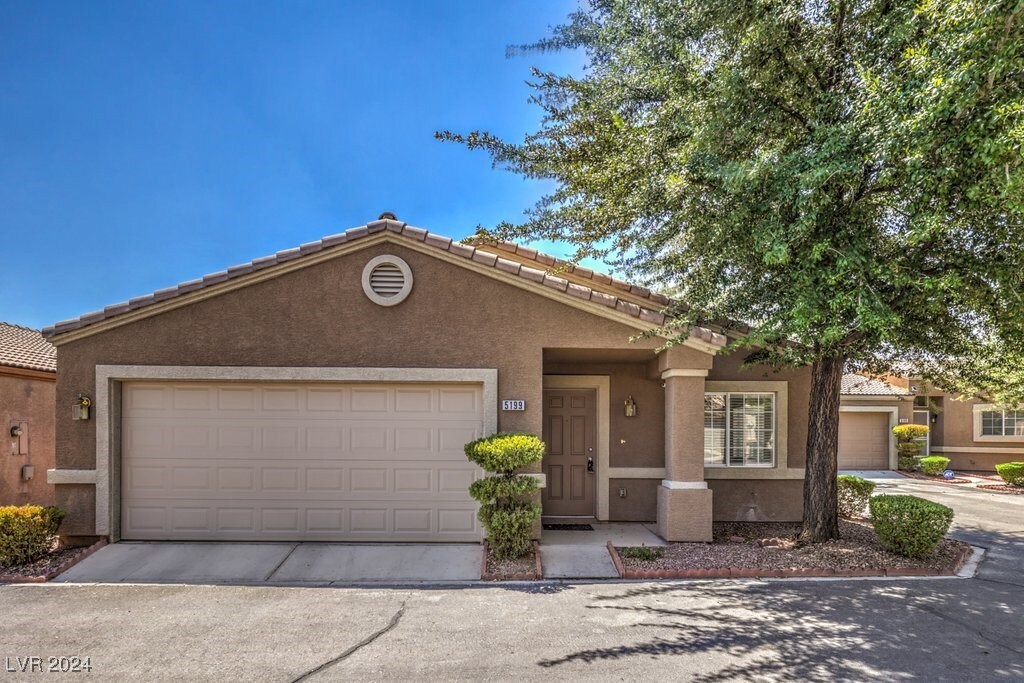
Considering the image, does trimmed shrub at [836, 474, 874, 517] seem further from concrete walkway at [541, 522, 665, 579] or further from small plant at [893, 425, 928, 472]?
small plant at [893, 425, 928, 472]

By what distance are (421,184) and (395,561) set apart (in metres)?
9.83

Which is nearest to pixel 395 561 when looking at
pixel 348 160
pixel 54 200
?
pixel 348 160

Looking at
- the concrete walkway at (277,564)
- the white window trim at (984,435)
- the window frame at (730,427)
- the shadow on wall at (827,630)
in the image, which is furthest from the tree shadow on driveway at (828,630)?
the white window trim at (984,435)

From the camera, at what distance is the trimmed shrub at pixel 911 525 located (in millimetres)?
7227

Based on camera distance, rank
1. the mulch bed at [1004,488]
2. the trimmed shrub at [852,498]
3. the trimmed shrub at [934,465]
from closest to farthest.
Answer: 1. the trimmed shrub at [852,498]
2. the mulch bed at [1004,488]
3. the trimmed shrub at [934,465]

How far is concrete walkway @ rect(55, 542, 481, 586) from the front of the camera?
6879mm

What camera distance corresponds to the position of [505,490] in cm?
723

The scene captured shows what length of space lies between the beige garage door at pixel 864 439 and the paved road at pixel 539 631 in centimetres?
1390

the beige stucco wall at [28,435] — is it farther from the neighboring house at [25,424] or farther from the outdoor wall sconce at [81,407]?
the outdoor wall sconce at [81,407]

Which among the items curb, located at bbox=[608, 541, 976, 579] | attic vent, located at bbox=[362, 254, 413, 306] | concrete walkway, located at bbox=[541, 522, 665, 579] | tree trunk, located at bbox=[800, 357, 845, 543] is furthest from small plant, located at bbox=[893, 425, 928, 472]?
attic vent, located at bbox=[362, 254, 413, 306]

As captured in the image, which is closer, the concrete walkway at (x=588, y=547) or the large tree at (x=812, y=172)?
the large tree at (x=812, y=172)

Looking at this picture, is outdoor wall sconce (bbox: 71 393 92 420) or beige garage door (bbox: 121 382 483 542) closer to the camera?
outdoor wall sconce (bbox: 71 393 92 420)

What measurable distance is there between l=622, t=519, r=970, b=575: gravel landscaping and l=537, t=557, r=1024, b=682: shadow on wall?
1.07 ft

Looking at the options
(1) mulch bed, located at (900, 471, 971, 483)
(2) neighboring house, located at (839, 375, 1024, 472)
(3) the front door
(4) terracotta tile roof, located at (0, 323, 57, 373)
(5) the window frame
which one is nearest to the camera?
(5) the window frame
